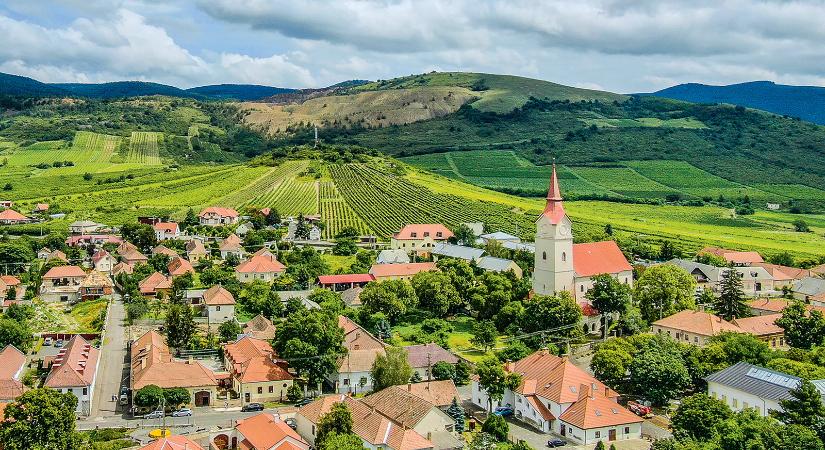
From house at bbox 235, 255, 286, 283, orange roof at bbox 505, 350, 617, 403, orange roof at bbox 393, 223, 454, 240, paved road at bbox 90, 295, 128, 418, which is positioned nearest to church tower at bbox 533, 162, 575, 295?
orange roof at bbox 505, 350, 617, 403

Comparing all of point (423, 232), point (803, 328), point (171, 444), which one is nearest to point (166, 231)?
point (423, 232)

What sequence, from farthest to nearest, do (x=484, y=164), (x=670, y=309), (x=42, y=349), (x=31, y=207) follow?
(x=484, y=164), (x=31, y=207), (x=670, y=309), (x=42, y=349)

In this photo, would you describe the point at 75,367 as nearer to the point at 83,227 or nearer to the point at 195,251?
the point at 195,251

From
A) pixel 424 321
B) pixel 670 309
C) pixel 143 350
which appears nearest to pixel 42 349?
pixel 143 350

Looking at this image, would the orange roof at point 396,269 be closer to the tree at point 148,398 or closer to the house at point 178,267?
the house at point 178,267

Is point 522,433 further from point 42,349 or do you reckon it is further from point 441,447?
point 42,349

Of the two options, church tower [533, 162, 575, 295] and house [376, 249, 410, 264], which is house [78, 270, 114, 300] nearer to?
house [376, 249, 410, 264]

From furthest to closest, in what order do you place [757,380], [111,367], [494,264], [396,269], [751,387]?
[396,269] < [494,264] < [111,367] < [757,380] < [751,387]
